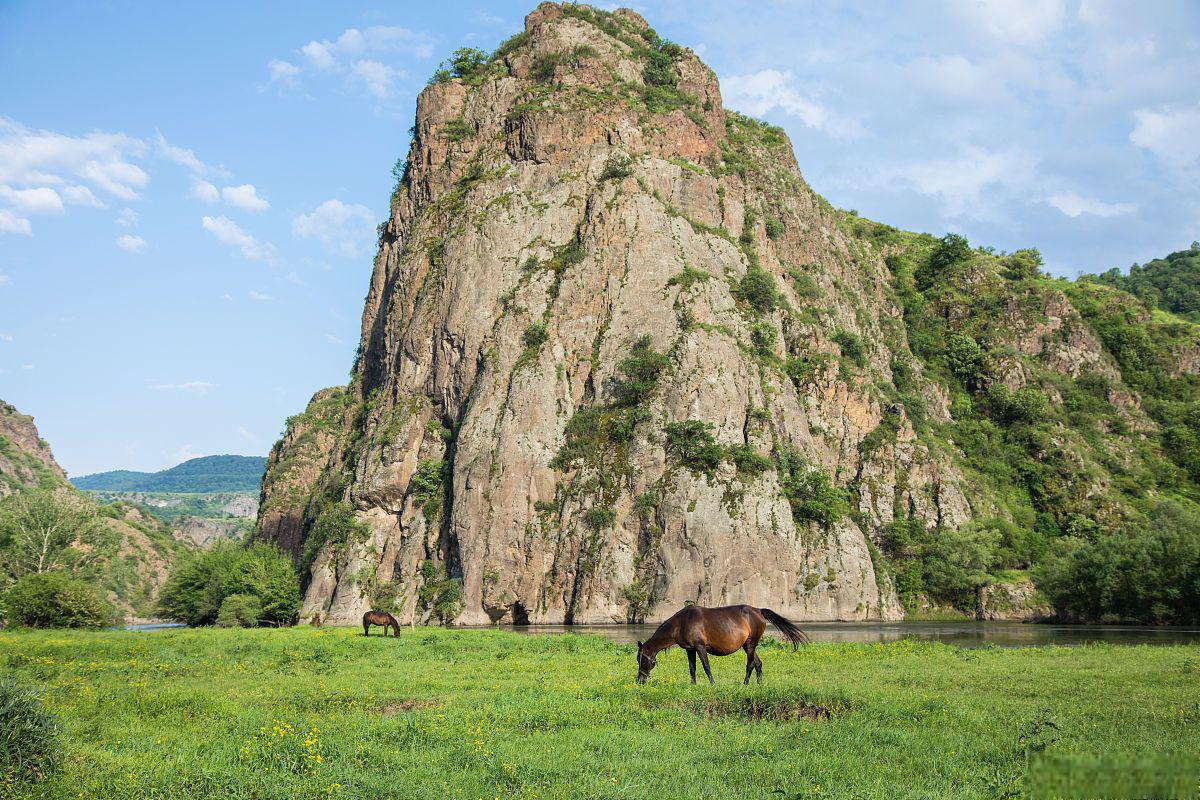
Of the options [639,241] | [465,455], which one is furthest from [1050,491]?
[465,455]

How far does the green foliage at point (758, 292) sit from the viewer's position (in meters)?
96.5

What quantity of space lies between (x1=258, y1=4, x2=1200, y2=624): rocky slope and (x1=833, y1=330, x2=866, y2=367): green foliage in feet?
1.14

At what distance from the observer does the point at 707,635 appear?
68.9 feet

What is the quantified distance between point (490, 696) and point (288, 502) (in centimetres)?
11137

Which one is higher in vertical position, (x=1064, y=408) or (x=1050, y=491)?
(x=1064, y=408)

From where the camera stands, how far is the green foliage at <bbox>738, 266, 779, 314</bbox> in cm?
9650

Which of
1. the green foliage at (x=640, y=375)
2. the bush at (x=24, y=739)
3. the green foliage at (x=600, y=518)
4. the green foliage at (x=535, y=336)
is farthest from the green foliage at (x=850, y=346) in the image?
the bush at (x=24, y=739)

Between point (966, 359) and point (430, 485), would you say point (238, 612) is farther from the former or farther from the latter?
point (966, 359)

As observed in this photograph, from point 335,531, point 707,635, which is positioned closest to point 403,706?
point 707,635

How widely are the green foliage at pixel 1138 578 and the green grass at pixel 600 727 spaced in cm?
3202

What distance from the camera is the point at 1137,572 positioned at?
54438 mm

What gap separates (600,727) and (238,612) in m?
65.5

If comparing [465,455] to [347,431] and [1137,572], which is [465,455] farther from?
[1137,572]

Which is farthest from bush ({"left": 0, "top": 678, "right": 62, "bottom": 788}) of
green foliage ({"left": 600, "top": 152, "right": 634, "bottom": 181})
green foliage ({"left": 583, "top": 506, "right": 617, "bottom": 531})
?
green foliage ({"left": 600, "top": 152, "right": 634, "bottom": 181})
